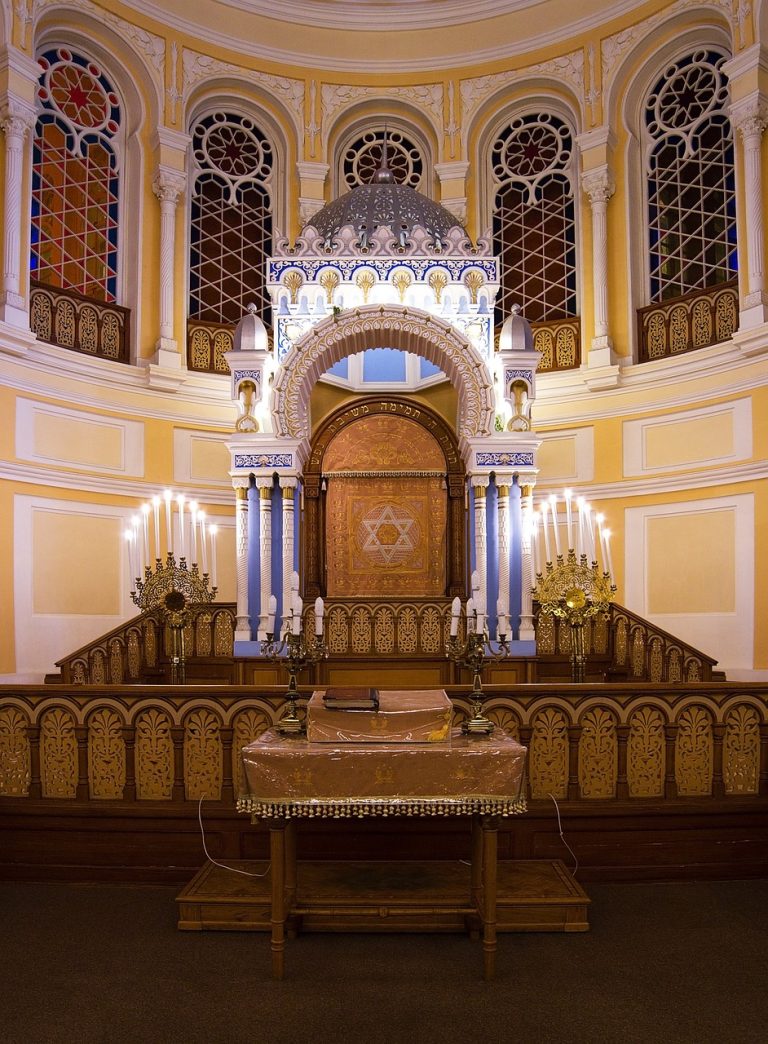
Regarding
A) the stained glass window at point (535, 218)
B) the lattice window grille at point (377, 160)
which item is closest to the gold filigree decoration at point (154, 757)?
the stained glass window at point (535, 218)

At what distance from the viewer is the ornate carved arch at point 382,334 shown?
9.52 metres

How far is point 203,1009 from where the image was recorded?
376cm

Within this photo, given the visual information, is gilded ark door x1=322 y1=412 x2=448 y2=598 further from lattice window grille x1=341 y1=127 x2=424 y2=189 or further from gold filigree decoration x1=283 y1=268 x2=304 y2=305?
lattice window grille x1=341 y1=127 x2=424 y2=189

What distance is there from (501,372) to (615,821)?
17.6ft

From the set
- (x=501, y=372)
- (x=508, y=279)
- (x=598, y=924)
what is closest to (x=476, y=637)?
(x=598, y=924)

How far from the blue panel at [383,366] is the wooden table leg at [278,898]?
915 centimetres

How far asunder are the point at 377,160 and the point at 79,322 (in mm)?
5568

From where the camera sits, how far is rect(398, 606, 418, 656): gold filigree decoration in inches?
380

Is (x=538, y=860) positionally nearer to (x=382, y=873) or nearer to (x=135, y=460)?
(x=382, y=873)

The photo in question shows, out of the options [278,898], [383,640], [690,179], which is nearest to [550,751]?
[278,898]

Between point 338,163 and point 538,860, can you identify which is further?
point 338,163

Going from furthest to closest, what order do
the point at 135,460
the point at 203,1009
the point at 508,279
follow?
the point at 508,279 → the point at 135,460 → the point at 203,1009

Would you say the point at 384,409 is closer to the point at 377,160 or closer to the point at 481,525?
the point at 481,525

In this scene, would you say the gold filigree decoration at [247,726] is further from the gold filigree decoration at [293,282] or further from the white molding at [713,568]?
the white molding at [713,568]
